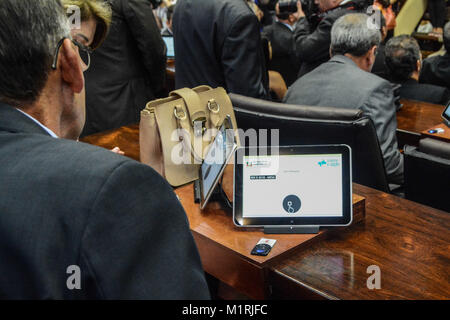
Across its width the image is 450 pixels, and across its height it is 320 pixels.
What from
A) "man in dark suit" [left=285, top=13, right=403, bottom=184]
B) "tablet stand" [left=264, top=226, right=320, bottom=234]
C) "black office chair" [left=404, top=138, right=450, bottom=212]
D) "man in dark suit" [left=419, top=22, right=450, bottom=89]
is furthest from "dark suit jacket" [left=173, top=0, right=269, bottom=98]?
"man in dark suit" [left=419, top=22, right=450, bottom=89]

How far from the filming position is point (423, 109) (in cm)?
262

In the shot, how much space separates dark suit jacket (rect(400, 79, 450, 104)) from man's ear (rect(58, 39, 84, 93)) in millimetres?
2640

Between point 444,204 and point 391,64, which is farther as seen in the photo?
point 391,64

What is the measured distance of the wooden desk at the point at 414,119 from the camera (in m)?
2.29

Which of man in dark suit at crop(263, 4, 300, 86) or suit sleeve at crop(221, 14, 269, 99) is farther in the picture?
man in dark suit at crop(263, 4, 300, 86)

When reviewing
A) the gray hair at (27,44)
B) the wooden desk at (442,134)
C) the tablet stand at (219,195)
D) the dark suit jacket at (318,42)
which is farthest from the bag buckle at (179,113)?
the dark suit jacket at (318,42)

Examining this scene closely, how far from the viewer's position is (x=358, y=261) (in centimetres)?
109

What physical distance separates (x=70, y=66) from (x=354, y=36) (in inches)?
75.5

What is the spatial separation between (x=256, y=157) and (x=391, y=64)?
216 cm

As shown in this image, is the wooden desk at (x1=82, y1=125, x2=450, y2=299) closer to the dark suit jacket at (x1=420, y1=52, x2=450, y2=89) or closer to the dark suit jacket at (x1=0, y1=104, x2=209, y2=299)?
the dark suit jacket at (x1=0, y1=104, x2=209, y2=299)

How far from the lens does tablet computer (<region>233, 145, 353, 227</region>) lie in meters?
1.20

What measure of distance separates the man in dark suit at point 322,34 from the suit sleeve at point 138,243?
265 cm
